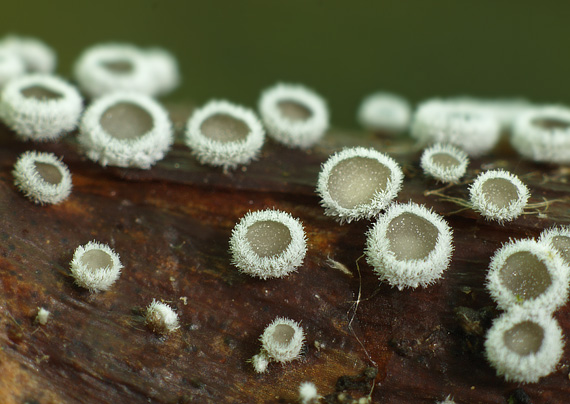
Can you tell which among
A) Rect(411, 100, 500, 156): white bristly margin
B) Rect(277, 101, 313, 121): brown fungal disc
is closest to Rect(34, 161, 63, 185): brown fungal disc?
Rect(277, 101, 313, 121): brown fungal disc

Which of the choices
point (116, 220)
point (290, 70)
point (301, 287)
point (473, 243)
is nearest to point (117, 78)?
point (116, 220)

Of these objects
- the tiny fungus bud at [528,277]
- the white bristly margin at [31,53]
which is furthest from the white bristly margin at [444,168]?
the white bristly margin at [31,53]

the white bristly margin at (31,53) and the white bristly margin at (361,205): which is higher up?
the white bristly margin at (31,53)

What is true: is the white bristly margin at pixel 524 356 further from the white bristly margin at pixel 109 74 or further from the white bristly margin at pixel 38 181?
the white bristly margin at pixel 109 74

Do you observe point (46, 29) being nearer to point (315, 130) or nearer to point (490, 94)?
point (315, 130)

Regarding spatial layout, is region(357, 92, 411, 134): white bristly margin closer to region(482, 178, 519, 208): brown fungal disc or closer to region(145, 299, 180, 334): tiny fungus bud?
region(482, 178, 519, 208): brown fungal disc

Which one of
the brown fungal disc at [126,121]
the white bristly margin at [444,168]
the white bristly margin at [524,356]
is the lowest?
the white bristly margin at [524,356]

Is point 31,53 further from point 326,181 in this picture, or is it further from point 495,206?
point 495,206

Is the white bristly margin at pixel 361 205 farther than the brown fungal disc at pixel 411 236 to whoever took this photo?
Yes
